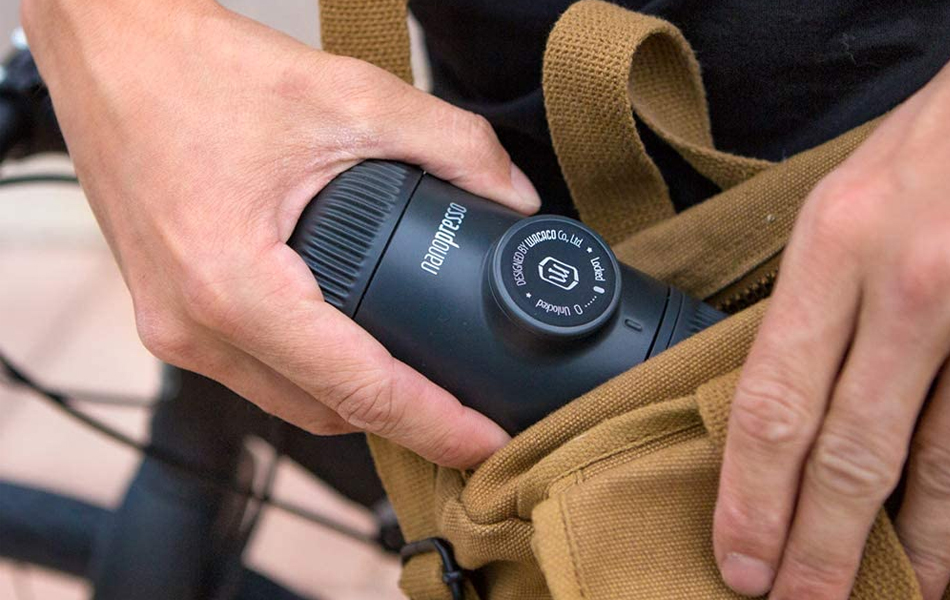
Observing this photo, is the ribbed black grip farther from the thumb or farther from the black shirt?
the black shirt

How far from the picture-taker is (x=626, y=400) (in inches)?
16.7

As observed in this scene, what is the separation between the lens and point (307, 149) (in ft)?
1.54

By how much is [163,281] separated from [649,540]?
276 millimetres

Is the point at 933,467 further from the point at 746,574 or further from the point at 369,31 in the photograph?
the point at 369,31

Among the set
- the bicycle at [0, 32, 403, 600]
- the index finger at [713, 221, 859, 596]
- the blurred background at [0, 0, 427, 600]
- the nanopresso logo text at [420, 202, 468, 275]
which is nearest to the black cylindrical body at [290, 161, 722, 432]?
the nanopresso logo text at [420, 202, 468, 275]

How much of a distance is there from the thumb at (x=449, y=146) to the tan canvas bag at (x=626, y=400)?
39 mm

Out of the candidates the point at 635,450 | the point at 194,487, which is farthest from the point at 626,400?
the point at 194,487

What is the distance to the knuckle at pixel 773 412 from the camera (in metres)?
0.35

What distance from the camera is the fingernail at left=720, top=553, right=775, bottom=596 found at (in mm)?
384

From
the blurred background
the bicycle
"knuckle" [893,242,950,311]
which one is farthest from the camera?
the blurred background

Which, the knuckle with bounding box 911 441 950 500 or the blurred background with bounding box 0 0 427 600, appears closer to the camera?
the knuckle with bounding box 911 441 950 500

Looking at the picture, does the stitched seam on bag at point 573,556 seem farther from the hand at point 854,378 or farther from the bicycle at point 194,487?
the bicycle at point 194,487

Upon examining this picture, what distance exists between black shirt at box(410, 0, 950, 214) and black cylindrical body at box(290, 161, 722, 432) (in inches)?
5.1

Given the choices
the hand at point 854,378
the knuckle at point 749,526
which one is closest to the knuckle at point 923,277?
the hand at point 854,378
